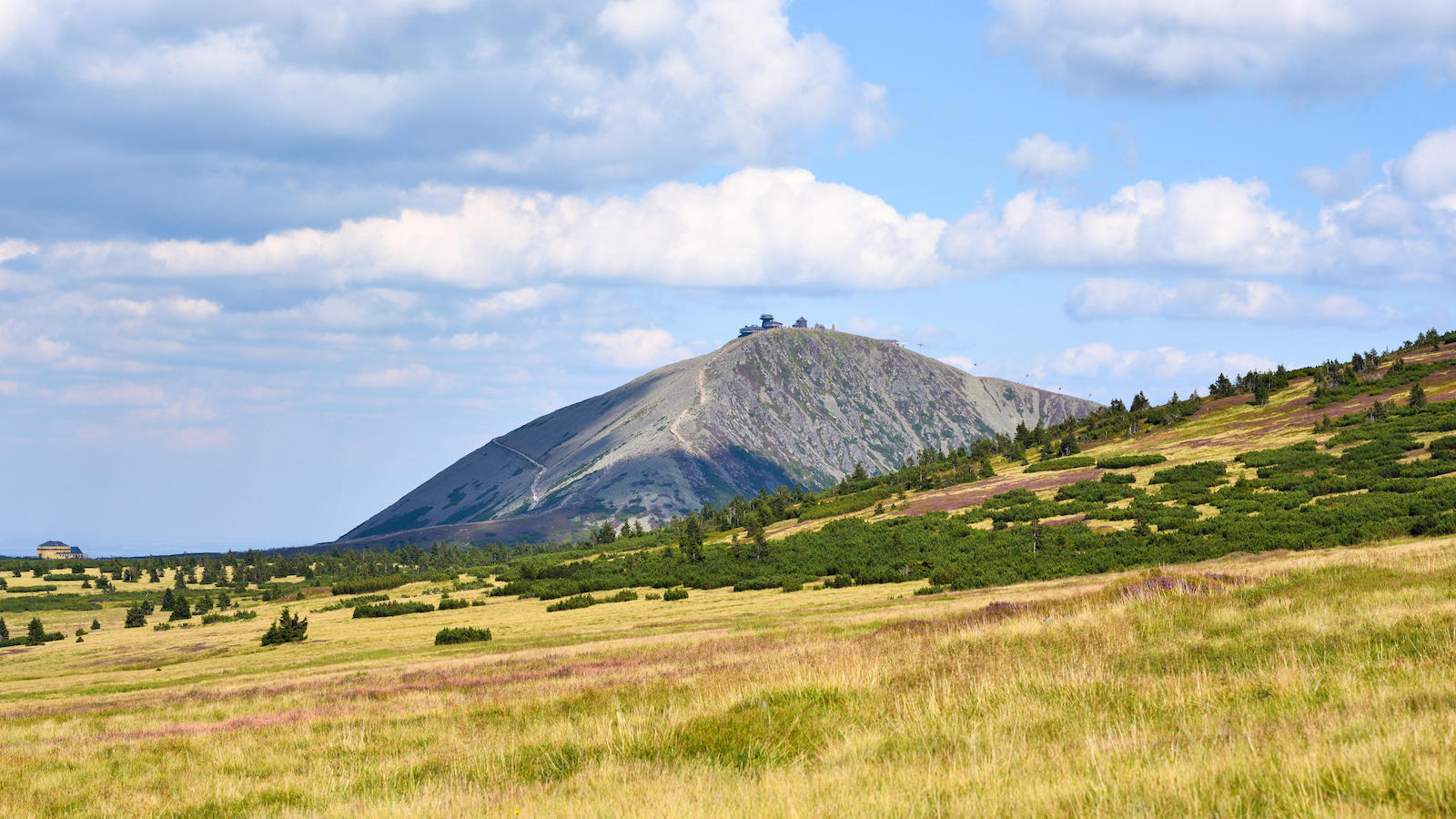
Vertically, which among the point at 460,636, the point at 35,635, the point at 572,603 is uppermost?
the point at 35,635

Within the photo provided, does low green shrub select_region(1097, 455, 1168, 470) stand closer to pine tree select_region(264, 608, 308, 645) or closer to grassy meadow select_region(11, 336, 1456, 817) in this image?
grassy meadow select_region(11, 336, 1456, 817)

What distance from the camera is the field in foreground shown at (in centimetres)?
683

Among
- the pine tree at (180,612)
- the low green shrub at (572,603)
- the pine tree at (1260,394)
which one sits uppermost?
the pine tree at (1260,394)

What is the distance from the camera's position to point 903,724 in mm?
9875

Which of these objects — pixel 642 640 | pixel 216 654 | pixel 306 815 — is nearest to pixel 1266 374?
pixel 642 640

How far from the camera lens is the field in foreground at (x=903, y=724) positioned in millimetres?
6828

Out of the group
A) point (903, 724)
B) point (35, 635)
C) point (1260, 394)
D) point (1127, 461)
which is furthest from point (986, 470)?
point (903, 724)

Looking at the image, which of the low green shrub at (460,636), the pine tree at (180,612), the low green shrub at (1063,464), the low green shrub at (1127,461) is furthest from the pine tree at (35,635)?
the low green shrub at (1127,461)

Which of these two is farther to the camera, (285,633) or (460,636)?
(285,633)

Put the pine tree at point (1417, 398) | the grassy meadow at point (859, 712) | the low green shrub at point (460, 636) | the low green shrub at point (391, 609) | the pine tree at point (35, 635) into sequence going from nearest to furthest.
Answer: the grassy meadow at point (859, 712) → the low green shrub at point (460, 636) → the low green shrub at point (391, 609) → the pine tree at point (35, 635) → the pine tree at point (1417, 398)

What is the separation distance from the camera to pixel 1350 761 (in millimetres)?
6453

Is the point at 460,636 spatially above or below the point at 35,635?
below

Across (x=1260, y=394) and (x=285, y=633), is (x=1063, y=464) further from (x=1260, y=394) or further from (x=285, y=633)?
(x=285, y=633)

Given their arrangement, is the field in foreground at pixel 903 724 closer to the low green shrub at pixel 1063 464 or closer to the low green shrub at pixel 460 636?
the low green shrub at pixel 460 636
